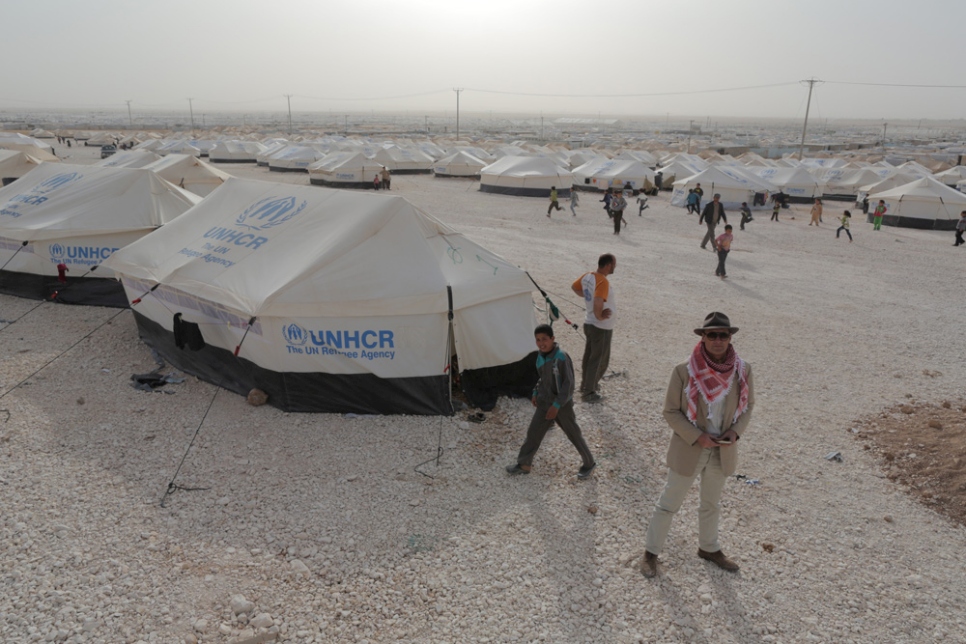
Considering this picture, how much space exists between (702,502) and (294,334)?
4.65 m

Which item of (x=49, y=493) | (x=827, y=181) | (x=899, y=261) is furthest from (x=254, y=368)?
(x=827, y=181)

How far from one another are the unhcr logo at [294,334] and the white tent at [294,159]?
41866 millimetres

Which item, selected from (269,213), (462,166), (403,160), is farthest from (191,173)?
(403,160)

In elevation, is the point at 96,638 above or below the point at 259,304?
below

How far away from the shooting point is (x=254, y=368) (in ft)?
25.2

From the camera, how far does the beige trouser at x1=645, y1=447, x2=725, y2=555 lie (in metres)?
4.66

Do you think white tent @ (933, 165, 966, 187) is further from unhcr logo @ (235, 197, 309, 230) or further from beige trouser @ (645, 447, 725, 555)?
beige trouser @ (645, 447, 725, 555)

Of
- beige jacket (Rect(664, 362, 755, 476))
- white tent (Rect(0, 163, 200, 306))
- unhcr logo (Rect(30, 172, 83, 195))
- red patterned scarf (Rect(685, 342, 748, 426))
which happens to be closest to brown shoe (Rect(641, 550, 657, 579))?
beige jacket (Rect(664, 362, 755, 476))

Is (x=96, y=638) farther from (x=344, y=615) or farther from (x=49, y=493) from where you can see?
(x=49, y=493)

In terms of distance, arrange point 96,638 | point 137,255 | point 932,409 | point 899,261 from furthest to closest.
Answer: point 899,261 → point 137,255 → point 932,409 → point 96,638

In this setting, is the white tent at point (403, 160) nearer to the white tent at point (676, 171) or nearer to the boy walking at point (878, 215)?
the white tent at point (676, 171)

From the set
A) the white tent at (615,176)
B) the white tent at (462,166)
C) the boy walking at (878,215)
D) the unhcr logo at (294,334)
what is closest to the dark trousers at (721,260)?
the unhcr logo at (294,334)

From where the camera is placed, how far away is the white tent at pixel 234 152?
54125 mm

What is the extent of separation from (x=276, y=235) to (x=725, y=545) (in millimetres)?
6365
